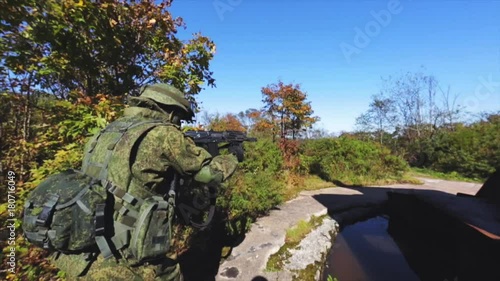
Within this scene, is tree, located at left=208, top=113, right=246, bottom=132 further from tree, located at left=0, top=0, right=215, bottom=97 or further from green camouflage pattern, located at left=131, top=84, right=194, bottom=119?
green camouflage pattern, located at left=131, top=84, right=194, bottom=119

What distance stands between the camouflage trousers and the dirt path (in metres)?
2.19

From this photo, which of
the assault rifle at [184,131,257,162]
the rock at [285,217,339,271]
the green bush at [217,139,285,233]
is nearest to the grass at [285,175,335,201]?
the green bush at [217,139,285,233]

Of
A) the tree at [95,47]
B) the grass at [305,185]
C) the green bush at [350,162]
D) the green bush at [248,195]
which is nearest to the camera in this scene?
the tree at [95,47]

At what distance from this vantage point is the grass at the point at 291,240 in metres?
4.45

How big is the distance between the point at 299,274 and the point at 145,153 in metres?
3.44

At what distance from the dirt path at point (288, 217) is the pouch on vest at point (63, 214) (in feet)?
8.96

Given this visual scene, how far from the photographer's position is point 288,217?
6.65 m

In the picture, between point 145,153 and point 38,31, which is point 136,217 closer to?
point 145,153

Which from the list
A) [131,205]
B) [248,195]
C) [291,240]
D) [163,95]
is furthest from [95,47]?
[291,240]

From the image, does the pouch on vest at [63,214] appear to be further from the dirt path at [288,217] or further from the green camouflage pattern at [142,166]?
the dirt path at [288,217]

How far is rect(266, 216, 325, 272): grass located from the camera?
445 cm

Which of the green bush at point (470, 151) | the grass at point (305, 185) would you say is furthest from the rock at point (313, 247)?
the green bush at point (470, 151)

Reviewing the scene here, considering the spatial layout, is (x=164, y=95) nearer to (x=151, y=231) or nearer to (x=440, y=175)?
(x=151, y=231)

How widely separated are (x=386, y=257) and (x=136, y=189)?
584cm
